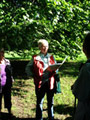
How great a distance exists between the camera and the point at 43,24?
551 centimetres

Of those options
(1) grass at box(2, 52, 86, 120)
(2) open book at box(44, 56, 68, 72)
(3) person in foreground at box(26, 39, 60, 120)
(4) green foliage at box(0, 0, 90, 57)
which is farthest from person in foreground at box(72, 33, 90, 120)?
(4) green foliage at box(0, 0, 90, 57)

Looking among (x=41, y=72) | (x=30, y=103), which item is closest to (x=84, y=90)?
(x=41, y=72)

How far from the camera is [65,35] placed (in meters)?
6.99

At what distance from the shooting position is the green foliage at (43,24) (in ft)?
A: 17.5

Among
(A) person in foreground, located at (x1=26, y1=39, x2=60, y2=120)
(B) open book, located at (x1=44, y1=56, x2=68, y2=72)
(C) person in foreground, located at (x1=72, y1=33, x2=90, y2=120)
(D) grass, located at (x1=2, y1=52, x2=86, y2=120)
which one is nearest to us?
(C) person in foreground, located at (x1=72, y1=33, x2=90, y2=120)

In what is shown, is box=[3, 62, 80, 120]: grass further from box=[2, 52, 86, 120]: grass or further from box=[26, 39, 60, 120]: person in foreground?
box=[26, 39, 60, 120]: person in foreground

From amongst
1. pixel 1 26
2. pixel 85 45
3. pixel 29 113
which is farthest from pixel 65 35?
pixel 85 45

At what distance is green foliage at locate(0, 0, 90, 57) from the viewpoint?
17.5 ft

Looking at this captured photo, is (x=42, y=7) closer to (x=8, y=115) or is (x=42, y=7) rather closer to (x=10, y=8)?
(x=10, y=8)

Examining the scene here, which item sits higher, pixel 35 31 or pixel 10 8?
pixel 10 8

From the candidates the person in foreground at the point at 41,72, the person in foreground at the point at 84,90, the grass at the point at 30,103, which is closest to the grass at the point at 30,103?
the grass at the point at 30,103

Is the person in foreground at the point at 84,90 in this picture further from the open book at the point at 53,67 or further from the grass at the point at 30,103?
the grass at the point at 30,103

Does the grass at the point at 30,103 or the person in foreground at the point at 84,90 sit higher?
the person in foreground at the point at 84,90

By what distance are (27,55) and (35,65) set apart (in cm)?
359
